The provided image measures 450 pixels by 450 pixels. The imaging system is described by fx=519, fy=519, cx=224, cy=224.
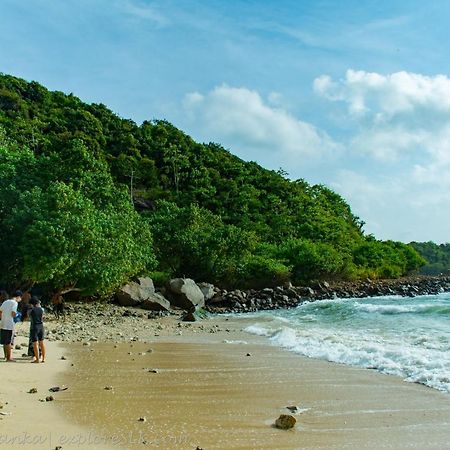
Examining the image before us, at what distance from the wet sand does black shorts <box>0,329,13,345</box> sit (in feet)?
4.74

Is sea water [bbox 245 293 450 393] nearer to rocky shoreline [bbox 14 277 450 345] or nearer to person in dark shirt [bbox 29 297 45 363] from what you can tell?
rocky shoreline [bbox 14 277 450 345]

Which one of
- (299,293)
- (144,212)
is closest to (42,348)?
(299,293)

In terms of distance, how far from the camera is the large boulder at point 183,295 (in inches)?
1261

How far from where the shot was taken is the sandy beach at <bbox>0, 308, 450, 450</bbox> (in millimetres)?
6086

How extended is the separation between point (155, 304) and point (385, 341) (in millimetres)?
16442

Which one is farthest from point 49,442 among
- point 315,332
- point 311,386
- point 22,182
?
point 22,182

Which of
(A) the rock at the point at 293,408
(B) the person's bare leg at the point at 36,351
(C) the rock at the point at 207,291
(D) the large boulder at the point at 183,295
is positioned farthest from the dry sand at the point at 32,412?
(C) the rock at the point at 207,291

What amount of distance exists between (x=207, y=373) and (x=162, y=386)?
1596 millimetres

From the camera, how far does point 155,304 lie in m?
29.1

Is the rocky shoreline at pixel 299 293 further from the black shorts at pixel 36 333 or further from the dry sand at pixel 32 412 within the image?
the dry sand at pixel 32 412

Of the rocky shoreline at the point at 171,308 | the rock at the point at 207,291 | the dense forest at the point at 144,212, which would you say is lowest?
the rocky shoreline at the point at 171,308

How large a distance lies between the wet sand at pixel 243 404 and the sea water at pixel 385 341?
0.71 m

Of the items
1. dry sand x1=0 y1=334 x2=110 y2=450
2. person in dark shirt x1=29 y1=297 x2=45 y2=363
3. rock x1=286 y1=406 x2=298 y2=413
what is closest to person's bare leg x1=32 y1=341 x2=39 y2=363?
person in dark shirt x1=29 y1=297 x2=45 y2=363

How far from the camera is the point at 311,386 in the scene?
9336 millimetres
